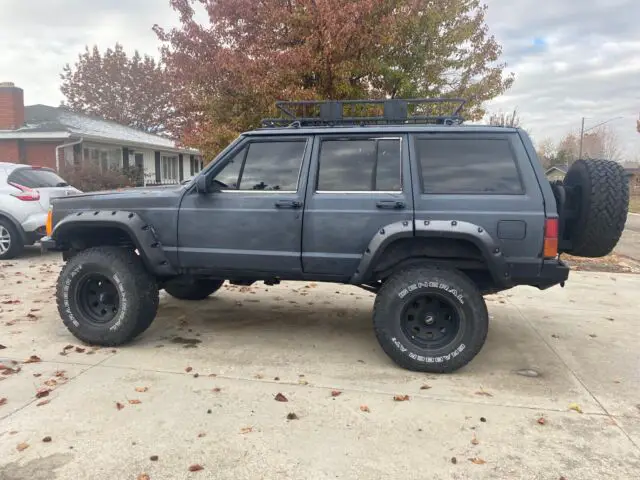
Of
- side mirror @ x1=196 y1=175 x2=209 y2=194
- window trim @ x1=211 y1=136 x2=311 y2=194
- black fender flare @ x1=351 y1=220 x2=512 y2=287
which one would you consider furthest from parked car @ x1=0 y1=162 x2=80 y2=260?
black fender flare @ x1=351 y1=220 x2=512 y2=287

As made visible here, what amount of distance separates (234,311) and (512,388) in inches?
130

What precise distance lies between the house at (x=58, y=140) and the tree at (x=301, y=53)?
7.99m

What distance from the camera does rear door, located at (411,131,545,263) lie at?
3873 millimetres

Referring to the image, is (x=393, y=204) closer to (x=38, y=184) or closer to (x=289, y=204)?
(x=289, y=204)

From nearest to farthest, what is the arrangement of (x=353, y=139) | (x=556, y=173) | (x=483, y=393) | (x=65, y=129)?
1. (x=483, y=393)
2. (x=353, y=139)
3. (x=65, y=129)
4. (x=556, y=173)

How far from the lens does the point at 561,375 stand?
411cm

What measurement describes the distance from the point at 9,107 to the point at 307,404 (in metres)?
21.0

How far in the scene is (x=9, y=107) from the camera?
63.7 feet

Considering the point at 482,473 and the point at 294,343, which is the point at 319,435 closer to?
the point at 482,473

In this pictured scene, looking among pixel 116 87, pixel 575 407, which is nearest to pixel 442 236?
pixel 575 407

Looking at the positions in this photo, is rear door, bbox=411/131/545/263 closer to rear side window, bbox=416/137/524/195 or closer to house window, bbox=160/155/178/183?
rear side window, bbox=416/137/524/195

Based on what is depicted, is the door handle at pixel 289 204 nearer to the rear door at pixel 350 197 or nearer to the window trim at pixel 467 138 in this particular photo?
the rear door at pixel 350 197

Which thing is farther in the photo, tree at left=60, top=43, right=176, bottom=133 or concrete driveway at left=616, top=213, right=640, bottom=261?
A: tree at left=60, top=43, right=176, bottom=133

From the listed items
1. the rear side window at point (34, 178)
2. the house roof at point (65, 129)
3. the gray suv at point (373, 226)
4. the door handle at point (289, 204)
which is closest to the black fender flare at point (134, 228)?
the gray suv at point (373, 226)
